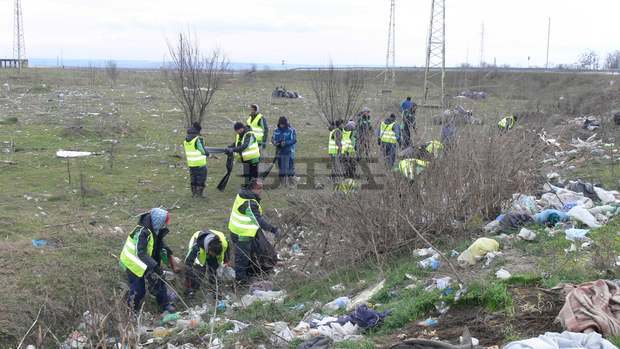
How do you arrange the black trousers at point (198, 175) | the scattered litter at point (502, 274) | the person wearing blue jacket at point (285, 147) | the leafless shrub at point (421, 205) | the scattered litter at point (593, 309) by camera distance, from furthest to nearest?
the person wearing blue jacket at point (285, 147), the black trousers at point (198, 175), the leafless shrub at point (421, 205), the scattered litter at point (502, 274), the scattered litter at point (593, 309)

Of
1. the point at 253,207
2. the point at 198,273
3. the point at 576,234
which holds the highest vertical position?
the point at 253,207

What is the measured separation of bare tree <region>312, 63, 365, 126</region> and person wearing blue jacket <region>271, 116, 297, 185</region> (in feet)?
3.56

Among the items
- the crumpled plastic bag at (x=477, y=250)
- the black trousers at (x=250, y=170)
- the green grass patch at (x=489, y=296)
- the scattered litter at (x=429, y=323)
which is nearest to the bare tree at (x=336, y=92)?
the black trousers at (x=250, y=170)

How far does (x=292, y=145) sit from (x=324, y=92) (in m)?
2.09

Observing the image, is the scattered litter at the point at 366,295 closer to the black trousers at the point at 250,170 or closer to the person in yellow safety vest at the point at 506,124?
the person in yellow safety vest at the point at 506,124

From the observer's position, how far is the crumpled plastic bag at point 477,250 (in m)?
6.64

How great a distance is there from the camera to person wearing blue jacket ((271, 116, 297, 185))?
11383 mm

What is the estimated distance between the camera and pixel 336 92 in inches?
489

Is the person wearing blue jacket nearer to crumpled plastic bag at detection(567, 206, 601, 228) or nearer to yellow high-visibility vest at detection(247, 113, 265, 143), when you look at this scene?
yellow high-visibility vest at detection(247, 113, 265, 143)

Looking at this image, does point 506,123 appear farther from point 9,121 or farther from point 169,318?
point 9,121

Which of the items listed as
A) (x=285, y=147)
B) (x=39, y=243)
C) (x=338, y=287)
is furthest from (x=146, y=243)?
(x=285, y=147)

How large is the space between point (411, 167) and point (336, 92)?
511 cm

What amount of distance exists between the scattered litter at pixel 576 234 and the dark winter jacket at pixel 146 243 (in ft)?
14.6

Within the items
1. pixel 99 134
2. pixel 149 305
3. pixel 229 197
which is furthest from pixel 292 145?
pixel 99 134
